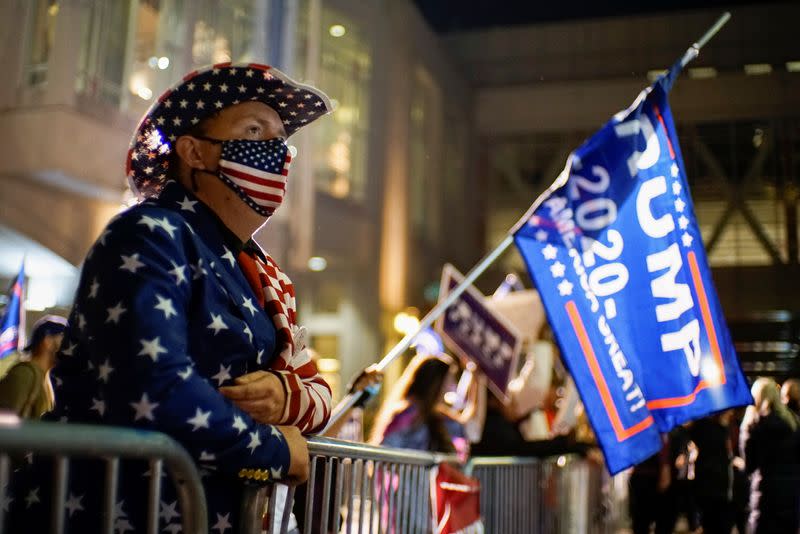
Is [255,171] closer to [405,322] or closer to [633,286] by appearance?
[633,286]

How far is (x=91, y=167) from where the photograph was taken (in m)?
10.9

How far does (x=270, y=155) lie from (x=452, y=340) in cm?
617

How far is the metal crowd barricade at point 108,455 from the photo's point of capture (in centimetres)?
169

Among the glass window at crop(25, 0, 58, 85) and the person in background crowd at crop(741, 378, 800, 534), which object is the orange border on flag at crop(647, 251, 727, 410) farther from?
the glass window at crop(25, 0, 58, 85)

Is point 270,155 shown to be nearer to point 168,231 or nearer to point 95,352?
point 168,231

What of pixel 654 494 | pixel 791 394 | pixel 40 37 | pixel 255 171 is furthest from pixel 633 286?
pixel 40 37

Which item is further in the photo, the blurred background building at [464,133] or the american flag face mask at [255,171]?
the blurred background building at [464,133]

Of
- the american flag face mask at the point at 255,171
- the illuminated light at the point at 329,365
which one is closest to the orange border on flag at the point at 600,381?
the american flag face mask at the point at 255,171

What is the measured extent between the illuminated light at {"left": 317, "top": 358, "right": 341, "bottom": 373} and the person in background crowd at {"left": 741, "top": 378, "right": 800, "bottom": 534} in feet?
56.5

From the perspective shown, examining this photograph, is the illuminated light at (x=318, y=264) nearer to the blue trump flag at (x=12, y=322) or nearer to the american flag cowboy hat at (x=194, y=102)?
the blue trump flag at (x=12, y=322)

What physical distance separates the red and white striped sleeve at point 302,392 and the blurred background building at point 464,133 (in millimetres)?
10577

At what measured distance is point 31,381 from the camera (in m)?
5.60

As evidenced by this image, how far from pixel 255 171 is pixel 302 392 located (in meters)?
0.67

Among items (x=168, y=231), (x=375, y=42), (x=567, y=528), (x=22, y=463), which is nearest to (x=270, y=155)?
(x=168, y=231)
